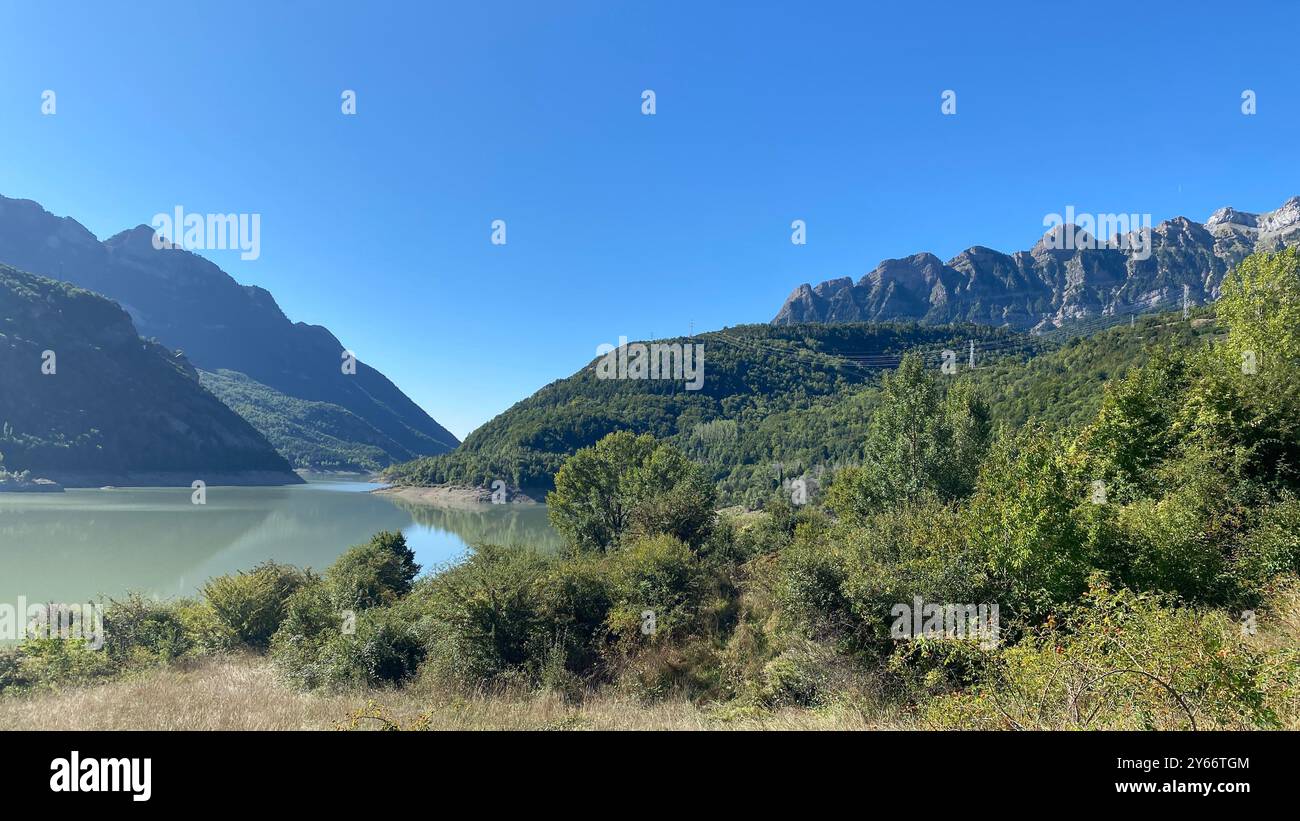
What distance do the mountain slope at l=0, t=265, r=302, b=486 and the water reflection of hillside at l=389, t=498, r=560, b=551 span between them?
7030 centimetres

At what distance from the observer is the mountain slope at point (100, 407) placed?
114000 mm

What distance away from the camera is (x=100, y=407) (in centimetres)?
12738

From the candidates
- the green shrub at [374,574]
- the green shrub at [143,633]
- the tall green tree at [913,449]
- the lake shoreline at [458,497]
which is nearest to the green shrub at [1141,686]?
the green shrub at [374,574]

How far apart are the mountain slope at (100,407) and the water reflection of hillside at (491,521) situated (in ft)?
231

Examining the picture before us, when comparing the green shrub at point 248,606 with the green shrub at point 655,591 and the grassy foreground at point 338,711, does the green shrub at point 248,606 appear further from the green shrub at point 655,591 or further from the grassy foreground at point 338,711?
the green shrub at point 655,591

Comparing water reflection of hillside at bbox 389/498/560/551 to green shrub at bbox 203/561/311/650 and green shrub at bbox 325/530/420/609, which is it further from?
green shrub at bbox 203/561/311/650

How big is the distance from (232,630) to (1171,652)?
21969 millimetres

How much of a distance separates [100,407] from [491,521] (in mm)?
120870

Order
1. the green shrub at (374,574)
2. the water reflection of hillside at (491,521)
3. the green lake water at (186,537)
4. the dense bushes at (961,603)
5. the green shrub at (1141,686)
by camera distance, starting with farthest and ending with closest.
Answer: the water reflection of hillside at (491,521) → the green lake water at (186,537) → the green shrub at (374,574) → the dense bushes at (961,603) → the green shrub at (1141,686)

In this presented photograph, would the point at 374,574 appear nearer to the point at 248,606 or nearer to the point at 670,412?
the point at 248,606

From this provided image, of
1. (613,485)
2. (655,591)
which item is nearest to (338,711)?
(655,591)

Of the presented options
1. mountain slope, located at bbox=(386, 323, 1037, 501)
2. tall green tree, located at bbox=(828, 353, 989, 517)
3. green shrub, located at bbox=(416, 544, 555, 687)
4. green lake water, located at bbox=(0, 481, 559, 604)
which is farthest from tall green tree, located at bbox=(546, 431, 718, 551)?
mountain slope, located at bbox=(386, 323, 1037, 501)
